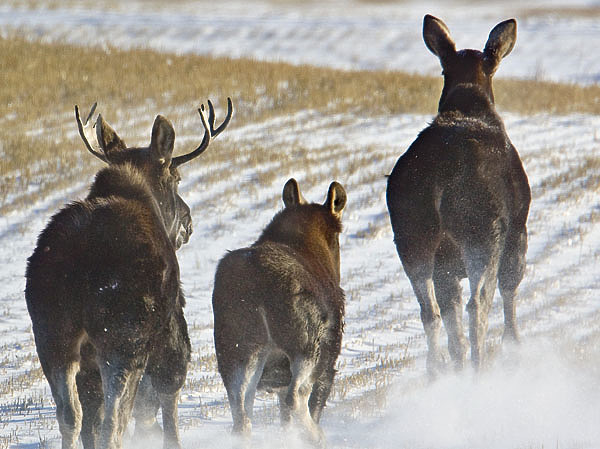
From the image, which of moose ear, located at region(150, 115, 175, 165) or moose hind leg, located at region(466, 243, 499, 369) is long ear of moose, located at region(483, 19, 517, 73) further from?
moose ear, located at region(150, 115, 175, 165)

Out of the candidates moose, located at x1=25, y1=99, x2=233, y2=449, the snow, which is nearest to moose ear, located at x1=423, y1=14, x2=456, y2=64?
moose, located at x1=25, y1=99, x2=233, y2=449

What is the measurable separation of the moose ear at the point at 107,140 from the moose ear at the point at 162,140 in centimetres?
26

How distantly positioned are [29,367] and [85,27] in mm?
31125

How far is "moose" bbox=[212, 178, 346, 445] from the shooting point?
16.8ft

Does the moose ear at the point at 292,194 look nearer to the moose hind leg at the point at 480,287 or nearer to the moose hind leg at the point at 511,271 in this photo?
the moose hind leg at the point at 480,287

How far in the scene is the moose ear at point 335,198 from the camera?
6246 millimetres

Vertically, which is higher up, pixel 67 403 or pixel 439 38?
pixel 439 38

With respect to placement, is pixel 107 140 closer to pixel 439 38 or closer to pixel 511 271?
pixel 439 38

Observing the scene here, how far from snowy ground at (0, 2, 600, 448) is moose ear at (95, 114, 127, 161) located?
1.75 metres

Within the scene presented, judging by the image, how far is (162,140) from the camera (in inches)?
208

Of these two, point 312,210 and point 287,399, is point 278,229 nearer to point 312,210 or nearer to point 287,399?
point 312,210

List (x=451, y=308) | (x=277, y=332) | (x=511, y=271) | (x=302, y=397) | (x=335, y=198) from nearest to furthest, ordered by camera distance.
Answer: (x=277, y=332) → (x=302, y=397) → (x=335, y=198) → (x=451, y=308) → (x=511, y=271)

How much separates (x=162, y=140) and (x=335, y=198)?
1.50 m

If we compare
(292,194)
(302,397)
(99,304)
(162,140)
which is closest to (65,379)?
(99,304)
